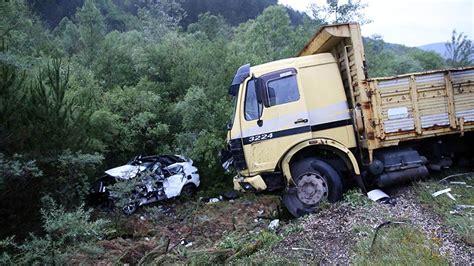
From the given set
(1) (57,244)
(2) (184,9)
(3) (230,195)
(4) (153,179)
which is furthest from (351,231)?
(2) (184,9)

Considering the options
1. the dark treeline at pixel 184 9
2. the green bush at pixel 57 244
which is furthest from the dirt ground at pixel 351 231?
the dark treeline at pixel 184 9

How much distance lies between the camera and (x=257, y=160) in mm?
7047

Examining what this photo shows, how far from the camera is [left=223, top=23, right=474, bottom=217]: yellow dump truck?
6.56m

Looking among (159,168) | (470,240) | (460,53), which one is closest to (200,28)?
(460,53)

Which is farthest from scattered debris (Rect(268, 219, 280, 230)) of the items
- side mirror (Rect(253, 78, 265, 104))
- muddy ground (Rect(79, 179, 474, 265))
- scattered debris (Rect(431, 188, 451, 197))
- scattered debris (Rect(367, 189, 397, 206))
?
scattered debris (Rect(431, 188, 451, 197))

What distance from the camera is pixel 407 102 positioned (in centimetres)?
656

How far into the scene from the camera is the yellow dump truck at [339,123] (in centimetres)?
656

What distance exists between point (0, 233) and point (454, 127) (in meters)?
7.71

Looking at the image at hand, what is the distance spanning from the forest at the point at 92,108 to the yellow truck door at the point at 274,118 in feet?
9.50

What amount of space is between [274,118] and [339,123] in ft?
3.74

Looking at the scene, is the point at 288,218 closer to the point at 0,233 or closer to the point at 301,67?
the point at 301,67

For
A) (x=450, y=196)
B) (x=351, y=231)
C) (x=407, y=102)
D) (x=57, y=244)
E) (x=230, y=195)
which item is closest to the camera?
(x=351, y=231)

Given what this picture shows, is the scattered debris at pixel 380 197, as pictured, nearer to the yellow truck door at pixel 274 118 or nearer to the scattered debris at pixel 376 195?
the scattered debris at pixel 376 195

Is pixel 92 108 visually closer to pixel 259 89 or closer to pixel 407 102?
pixel 259 89
